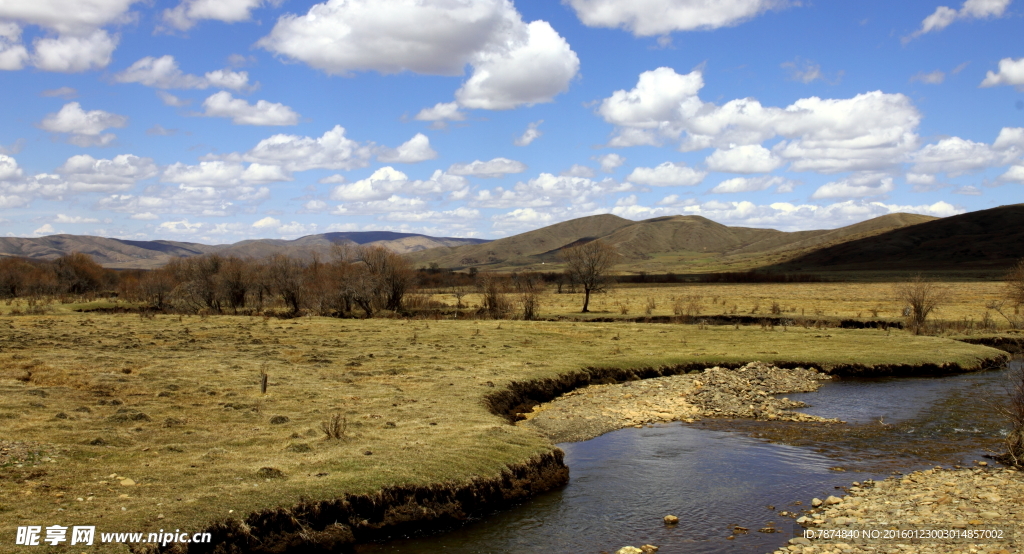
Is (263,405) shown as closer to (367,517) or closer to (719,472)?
(367,517)

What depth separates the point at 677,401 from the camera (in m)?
26.4

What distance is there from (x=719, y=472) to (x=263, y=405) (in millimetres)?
14006

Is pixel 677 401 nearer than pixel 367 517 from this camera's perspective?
No

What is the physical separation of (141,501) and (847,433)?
2078 centimetres

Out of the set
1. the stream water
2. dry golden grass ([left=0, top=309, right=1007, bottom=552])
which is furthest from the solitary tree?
the stream water

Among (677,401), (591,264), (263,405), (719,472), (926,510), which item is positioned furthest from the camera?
(591,264)

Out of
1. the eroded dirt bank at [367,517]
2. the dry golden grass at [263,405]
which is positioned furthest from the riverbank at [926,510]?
the dry golden grass at [263,405]

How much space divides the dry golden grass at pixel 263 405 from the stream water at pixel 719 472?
1.90m

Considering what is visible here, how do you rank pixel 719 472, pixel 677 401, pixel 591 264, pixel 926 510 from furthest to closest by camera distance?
pixel 591 264, pixel 677 401, pixel 719 472, pixel 926 510

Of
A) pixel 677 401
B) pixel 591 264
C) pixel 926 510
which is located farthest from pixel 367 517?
pixel 591 264

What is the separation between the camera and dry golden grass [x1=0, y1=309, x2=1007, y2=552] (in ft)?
40.1

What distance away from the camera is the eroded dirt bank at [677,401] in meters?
22.8

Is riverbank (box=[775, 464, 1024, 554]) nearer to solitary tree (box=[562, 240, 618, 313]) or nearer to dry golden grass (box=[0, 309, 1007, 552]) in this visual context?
dry golden grass (box=[0, 309, 1007, 552])

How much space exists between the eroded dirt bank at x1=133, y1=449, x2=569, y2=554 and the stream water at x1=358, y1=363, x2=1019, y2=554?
1.33 ft
